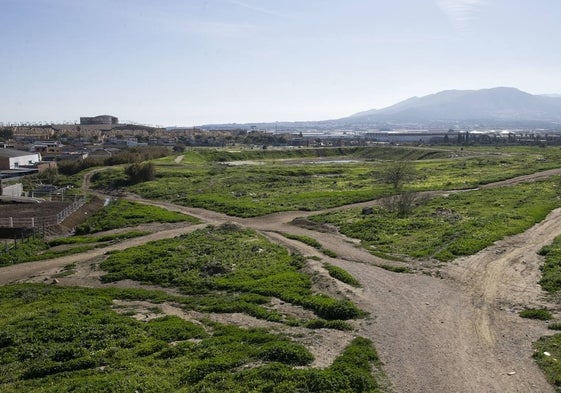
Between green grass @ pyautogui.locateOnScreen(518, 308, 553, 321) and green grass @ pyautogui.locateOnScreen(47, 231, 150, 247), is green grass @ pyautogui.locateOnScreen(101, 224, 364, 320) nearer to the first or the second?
green grass @ pyautogui.locateOnScreen(47, 231, 150, 247)

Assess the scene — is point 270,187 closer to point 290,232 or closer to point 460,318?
point 290,232

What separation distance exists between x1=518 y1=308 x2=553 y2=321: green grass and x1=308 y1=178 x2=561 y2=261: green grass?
28.1 ft

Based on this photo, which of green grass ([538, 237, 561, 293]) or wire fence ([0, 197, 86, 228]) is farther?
wire fence ([0, 197, 86, 228])

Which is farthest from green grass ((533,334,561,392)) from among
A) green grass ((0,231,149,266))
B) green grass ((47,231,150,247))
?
green grass ((47,231,150,247))

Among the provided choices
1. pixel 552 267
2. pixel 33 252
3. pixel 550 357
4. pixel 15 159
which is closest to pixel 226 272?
pixel 33 252

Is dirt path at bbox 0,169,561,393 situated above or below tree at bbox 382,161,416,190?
below

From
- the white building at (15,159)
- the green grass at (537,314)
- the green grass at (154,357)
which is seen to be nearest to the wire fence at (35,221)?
the green grass at (154,357)

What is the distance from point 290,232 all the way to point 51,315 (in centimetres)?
2147

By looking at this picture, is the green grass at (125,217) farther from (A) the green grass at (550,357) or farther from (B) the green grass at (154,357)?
(A) the green grass at (550,357)

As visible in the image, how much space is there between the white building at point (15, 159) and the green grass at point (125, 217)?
155ft

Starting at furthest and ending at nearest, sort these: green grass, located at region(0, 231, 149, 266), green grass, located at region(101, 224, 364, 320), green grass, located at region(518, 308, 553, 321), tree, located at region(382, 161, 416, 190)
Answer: tree, located at region(382, 161, 416, 190)
green grass, located at region(0, 231, 149, 266)
green grass, located at region(101, 224, 364, 320)
green grass, located at region(518, 308, 553, 321)

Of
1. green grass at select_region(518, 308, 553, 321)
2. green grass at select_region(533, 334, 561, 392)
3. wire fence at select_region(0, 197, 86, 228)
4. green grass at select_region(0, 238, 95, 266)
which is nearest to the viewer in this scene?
green grass at select_region(533, 334, 561, 392)

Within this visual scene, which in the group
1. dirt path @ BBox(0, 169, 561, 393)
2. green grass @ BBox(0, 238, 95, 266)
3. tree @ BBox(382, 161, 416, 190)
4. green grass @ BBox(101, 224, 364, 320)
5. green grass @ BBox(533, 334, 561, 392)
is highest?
tree @ BBox(382, 161, 416, 190)

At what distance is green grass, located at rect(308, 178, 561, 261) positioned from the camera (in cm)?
3189
